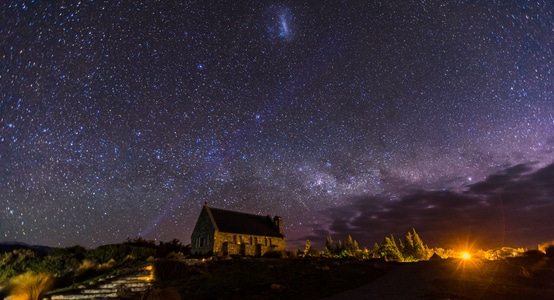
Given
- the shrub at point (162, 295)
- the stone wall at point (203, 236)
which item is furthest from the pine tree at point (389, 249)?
the shrub at point (162, 295)

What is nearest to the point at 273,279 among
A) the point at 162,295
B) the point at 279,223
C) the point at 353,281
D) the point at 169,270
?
the point at 353,281

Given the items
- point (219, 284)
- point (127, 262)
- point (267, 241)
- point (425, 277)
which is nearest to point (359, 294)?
point (425, 277)

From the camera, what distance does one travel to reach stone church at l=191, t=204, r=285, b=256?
1779 inches

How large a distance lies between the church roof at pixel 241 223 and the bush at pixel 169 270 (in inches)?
945

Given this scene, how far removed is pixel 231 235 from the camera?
152 ft

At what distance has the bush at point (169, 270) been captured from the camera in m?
20.7

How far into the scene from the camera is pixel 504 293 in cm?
1456

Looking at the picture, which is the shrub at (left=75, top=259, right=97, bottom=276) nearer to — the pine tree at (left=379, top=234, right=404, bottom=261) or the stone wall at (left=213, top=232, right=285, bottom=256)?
the stone wall at (left=213, top=232, right=285, bottom=256)

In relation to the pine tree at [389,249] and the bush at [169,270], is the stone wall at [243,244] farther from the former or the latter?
the pine tree at [389,249]

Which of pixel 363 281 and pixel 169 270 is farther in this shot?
pixel 169 270

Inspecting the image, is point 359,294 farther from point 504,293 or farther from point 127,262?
point 127,262

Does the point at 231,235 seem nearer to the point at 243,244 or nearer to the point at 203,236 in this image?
the point at 243,244

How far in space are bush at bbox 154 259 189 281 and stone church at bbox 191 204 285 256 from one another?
22.7m

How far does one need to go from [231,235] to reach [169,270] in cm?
2586
